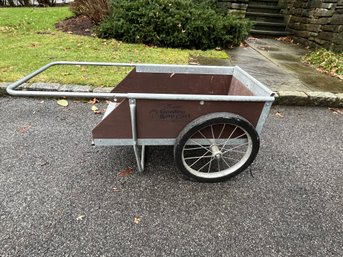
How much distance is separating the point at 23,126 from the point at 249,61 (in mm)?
4220

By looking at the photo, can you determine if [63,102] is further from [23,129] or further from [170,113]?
[170,113]

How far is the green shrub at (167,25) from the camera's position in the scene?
558cm

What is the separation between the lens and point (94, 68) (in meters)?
4.41

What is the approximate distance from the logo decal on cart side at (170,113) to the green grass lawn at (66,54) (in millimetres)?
2052

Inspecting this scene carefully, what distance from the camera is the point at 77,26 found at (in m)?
7.12

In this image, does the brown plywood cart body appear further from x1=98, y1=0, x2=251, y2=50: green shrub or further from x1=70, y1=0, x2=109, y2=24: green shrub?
x1=70, y1=0, x2=109, y2=24: green shrub

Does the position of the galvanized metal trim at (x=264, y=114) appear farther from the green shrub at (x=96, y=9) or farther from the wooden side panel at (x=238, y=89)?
the green shrub at (x=96, y=9)

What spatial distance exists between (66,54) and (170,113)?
372 cm

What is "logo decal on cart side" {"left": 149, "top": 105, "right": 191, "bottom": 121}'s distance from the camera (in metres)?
1.95


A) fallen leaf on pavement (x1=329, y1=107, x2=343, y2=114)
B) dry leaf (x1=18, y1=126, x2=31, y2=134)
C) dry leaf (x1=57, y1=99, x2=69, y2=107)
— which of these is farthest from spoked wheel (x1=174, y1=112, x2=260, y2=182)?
fallen leaf on pavement (x1=329, y1=107, x2=343, y2=114)

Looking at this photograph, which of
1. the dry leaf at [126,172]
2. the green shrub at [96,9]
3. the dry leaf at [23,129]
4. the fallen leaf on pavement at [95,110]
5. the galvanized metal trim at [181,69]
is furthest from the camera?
the green shrub at [96,9]

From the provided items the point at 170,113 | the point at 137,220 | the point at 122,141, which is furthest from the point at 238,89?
the point at 137,220

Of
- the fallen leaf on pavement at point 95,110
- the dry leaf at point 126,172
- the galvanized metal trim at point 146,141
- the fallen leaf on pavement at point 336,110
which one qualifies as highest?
the galvanized metal trim at point 146,141

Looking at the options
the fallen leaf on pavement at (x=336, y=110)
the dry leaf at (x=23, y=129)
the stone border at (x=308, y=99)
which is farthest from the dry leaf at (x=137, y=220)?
the fallen leaf on pavement at (x=336, y=110)
